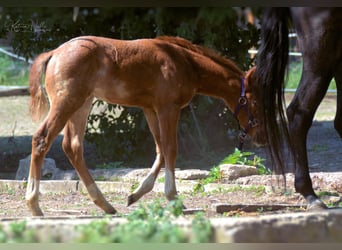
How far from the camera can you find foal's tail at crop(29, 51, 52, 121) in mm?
6238

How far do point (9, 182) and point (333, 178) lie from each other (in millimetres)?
3331

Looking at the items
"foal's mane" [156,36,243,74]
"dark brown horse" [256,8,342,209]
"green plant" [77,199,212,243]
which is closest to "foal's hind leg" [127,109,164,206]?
"foal's mane" [156,36,243,74]

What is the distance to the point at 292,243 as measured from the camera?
4.15 meters

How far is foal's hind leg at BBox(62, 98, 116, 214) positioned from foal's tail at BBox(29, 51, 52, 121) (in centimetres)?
25

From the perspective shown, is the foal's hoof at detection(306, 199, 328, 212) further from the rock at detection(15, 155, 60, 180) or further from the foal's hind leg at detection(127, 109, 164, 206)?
the rock at detection(15, 155, 60, 180)

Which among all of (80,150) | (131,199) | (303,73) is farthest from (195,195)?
(303,73)

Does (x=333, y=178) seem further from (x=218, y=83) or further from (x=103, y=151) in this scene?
(x=103, y=151)

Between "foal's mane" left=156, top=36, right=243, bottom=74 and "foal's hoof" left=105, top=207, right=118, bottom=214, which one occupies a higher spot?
"foal's mane" left=156, top=36, right=243, bottom=74

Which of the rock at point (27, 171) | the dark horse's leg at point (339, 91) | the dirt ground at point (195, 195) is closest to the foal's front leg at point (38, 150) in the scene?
the dirt ground at point (195, 195)

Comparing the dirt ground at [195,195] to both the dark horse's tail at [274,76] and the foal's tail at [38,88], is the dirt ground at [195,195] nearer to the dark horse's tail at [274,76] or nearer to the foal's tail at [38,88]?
the dark horse's tail at [274,76]

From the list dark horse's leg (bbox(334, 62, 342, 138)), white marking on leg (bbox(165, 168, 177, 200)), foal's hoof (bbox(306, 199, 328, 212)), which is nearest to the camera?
foal's hoof (bbox(306, 199, 328, 212))

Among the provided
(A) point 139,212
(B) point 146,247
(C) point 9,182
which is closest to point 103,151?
(C) point 9,182

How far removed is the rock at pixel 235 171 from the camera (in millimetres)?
7980

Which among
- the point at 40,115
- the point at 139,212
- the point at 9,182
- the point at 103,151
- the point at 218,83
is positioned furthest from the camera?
the point at 103,151
